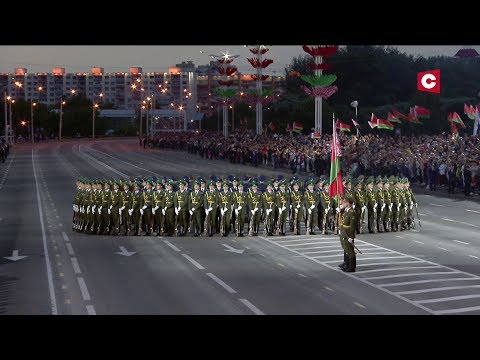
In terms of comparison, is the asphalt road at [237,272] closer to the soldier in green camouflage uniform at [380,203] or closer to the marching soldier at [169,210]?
the soldier in green camouflage uniform at [380,203]

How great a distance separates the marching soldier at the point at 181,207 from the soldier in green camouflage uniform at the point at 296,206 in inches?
123

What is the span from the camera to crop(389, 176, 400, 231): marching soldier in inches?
1318

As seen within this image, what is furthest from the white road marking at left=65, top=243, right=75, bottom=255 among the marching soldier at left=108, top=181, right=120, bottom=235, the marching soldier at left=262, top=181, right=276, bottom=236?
the marching soldier at left=262, top=181, right=276, bottom=236

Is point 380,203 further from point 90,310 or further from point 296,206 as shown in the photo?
point 90,310

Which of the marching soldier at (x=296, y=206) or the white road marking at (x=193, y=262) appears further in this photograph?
the marching soldier at (x=296, y=206)

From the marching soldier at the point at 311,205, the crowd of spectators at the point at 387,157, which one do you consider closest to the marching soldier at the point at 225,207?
the marching soldier at the point at 311,205

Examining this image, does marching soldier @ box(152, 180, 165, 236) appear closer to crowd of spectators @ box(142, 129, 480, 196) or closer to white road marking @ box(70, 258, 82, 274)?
white road marking @ box(70, 258, 82, 274)

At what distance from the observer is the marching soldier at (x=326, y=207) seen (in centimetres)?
3288

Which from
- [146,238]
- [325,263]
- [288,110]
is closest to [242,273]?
[325,263]

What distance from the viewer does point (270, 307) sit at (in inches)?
793

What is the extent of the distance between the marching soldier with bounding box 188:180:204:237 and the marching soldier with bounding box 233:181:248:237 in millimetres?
1007
